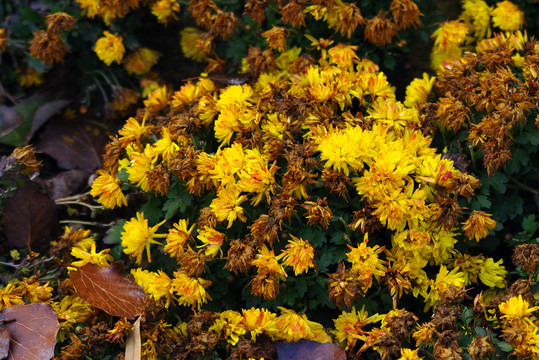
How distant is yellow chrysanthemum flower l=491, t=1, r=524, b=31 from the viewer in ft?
9.83

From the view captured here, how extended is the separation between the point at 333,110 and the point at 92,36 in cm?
164

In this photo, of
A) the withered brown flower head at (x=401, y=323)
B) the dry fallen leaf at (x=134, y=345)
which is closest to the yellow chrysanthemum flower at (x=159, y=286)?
the dry fallen leaf at (x=134, y=345)

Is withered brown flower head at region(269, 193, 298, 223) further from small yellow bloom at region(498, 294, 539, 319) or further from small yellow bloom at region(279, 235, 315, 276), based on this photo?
small yellow bloom at region(498, 294, 539, 319)

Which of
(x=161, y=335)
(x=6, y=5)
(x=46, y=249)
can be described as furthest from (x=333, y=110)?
(x=6, y=5)

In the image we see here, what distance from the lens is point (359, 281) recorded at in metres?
2.13

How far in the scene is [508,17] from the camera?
9.84 feet

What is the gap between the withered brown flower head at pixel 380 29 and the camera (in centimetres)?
276

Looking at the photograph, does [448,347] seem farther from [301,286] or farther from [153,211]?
[153,211]

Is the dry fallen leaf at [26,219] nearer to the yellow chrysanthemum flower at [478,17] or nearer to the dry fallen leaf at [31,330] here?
the dry fallen leaf at [31,330]

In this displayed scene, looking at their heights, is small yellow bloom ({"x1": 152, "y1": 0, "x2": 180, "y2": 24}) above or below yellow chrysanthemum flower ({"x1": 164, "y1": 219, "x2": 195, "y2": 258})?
above

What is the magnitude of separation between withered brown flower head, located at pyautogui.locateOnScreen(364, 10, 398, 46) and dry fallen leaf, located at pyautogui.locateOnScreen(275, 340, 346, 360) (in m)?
1.43

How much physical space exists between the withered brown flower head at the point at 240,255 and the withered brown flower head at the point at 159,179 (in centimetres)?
40

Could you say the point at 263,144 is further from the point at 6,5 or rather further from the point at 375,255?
the point at 6,5

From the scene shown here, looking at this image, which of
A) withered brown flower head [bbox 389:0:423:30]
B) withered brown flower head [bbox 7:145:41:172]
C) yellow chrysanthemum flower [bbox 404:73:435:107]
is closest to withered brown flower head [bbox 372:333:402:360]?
yellow chrysanthemum flower [bbox 404:73:435:107]
